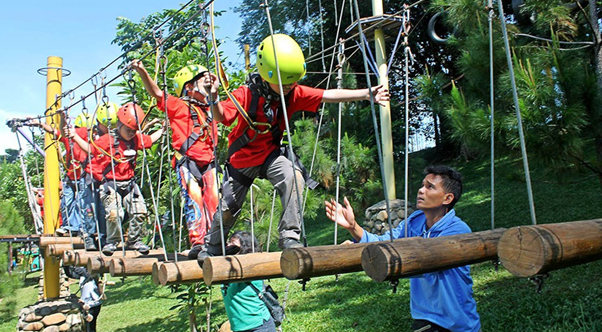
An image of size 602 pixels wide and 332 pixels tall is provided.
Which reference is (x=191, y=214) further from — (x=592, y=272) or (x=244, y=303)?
(x=592, y=272)

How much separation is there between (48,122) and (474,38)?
5.09 m

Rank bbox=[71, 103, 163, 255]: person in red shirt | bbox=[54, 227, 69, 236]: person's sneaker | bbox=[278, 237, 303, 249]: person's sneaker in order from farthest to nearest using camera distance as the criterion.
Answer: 1. bbox=[54, 227, 69, 236]: person's sneaker
2. bbox=[71, 103, 163, 255]: person in red shirt
3. bbox=[278, 237, 303, 249]: person's sneaker

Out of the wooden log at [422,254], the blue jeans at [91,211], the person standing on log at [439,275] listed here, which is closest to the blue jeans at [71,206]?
the blue jeans at [91,211]

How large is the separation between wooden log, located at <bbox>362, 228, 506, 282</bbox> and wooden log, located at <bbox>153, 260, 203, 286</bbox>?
1289 mm

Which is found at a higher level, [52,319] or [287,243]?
[287,243]

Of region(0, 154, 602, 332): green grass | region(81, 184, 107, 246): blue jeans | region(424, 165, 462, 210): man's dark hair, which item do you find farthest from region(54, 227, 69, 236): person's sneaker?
region(424, 165, 462, 210): man's dark hair

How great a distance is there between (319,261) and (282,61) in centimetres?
125

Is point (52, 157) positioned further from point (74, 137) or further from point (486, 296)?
point (486, 296)

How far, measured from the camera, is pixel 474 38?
4480 millimetres

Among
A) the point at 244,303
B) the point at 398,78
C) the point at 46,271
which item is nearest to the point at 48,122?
the point at 46,271

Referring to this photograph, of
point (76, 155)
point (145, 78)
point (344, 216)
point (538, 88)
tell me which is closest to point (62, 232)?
point (76, 155)

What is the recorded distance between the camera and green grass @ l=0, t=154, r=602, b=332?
405cm

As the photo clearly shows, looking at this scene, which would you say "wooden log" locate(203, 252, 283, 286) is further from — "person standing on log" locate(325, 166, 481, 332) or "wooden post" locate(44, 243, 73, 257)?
"wooden post" locate(44, 243, 73, 257)

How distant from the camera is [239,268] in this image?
2527 millimetres
